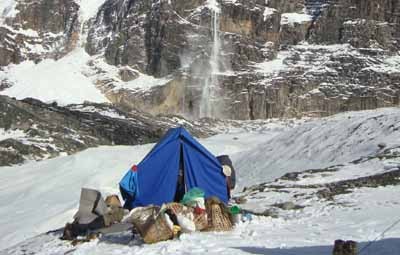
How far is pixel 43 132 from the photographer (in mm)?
92812

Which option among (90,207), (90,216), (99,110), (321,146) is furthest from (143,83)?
(90,216)

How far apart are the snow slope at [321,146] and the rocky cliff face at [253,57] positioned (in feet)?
450

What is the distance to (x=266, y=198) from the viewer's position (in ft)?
63.5

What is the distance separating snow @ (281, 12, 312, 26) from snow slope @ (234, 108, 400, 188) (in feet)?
522

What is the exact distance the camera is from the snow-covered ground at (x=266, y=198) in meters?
13.0

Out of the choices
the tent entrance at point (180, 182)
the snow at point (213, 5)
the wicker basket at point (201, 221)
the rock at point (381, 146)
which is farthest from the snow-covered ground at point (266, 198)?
the snow at point (213, 5)

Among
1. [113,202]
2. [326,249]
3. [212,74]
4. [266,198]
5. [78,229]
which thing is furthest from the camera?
[212,74]

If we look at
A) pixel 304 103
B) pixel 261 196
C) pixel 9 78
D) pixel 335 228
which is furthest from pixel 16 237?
pixel 9 78

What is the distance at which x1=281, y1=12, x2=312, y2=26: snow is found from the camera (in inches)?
7564

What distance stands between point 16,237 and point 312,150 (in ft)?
43.3

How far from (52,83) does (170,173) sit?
17642 cm

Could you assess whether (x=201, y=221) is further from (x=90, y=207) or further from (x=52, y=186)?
(x=52, y=186)

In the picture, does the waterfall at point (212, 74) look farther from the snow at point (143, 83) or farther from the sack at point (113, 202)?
the sack at point (113, 202)

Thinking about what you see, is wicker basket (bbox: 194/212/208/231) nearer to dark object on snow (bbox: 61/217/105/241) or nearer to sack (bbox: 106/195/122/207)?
dark object on snow (bbox: 61/217/105/241)
